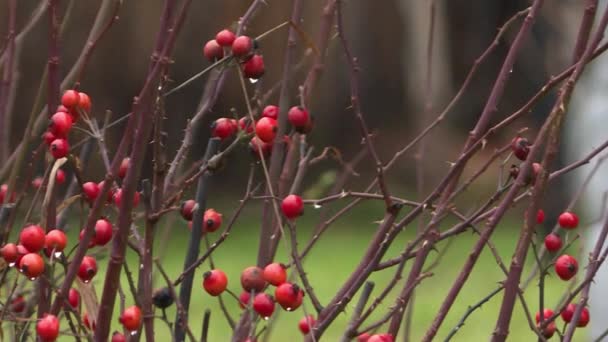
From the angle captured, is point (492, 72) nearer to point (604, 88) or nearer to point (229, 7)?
point (229, 7)

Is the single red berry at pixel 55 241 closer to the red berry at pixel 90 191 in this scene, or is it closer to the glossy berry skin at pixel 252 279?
the red berry at pixel 90 191

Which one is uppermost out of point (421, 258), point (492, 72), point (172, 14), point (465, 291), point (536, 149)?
point (172, 14)

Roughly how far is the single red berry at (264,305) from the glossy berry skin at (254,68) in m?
0.33

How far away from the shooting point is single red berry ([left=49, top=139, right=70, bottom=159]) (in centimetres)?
182

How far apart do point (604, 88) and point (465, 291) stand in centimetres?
327

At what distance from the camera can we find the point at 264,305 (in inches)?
67.7

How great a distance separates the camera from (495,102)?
6.70ft

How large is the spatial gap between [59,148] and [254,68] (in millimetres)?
296

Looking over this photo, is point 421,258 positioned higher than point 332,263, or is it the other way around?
point 421,258

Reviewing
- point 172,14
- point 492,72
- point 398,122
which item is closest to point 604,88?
point 172,14

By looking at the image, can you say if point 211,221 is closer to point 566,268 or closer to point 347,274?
point 566,268

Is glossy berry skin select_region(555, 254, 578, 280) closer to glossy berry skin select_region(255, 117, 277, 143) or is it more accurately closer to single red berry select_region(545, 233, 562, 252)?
single red berry select_region(545, 233, 562, 252)

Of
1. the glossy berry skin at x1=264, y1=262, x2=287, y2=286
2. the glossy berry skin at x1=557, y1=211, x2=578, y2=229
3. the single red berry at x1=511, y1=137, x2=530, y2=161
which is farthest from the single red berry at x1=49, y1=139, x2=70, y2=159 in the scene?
the glossy berry skin at x1=557, y1=211, x2=578, y2=229

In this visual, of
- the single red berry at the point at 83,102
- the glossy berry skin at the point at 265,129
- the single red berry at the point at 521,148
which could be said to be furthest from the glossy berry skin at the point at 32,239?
the single red berry at the point at 521,148
